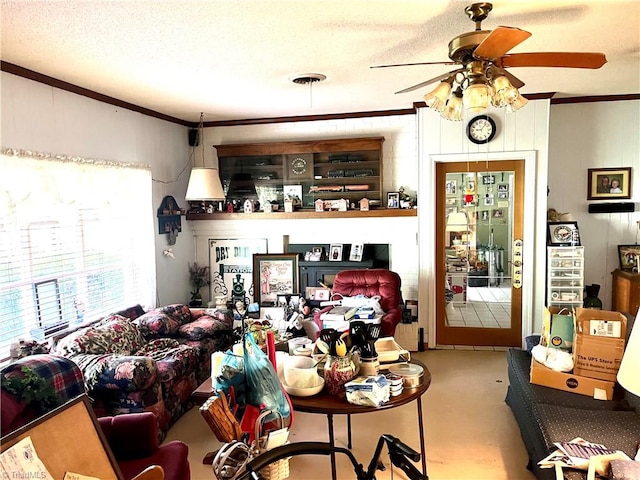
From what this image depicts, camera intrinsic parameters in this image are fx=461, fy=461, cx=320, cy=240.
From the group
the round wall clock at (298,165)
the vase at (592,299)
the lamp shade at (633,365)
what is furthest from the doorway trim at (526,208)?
the lamp shade at (633,365)

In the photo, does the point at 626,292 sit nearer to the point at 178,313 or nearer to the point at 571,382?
the point at 571,382

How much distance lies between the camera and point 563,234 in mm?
4578

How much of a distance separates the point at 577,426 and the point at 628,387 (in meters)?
1.45

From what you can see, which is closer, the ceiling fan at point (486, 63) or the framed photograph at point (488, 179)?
the ceiling fan at point (486, 63)

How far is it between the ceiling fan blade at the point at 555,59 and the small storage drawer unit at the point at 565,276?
267 centimetres

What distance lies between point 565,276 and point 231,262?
367 centimetres

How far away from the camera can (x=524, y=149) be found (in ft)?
14.9

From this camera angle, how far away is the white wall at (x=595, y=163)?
4.66 meters

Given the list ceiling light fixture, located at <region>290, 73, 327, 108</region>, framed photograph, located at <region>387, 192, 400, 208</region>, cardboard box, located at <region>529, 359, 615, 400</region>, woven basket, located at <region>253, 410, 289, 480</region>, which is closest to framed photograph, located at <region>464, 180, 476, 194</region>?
framed photograph, located at <region>387, 192, 400, 208</region>

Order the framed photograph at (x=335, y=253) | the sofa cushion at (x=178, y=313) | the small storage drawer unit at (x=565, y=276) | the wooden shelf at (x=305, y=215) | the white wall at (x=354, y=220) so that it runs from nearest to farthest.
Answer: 1. the sofa cushion at (x=178, y=313)
2. the small storage drawer unit at (x=565, y=276)
3. the wooden shelf at (x=305, y=215)
4. the white wall at (x=354, y=220)
5. the framed photograph at (x=335, y=253)

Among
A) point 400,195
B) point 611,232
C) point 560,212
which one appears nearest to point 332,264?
point 400,195

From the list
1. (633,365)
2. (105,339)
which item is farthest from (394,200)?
(633,365)

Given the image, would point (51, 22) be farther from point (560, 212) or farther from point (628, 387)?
point (560, 212)

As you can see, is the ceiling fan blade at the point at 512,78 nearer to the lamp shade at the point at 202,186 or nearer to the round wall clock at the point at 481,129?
the round wall clock at the point at 481,129
